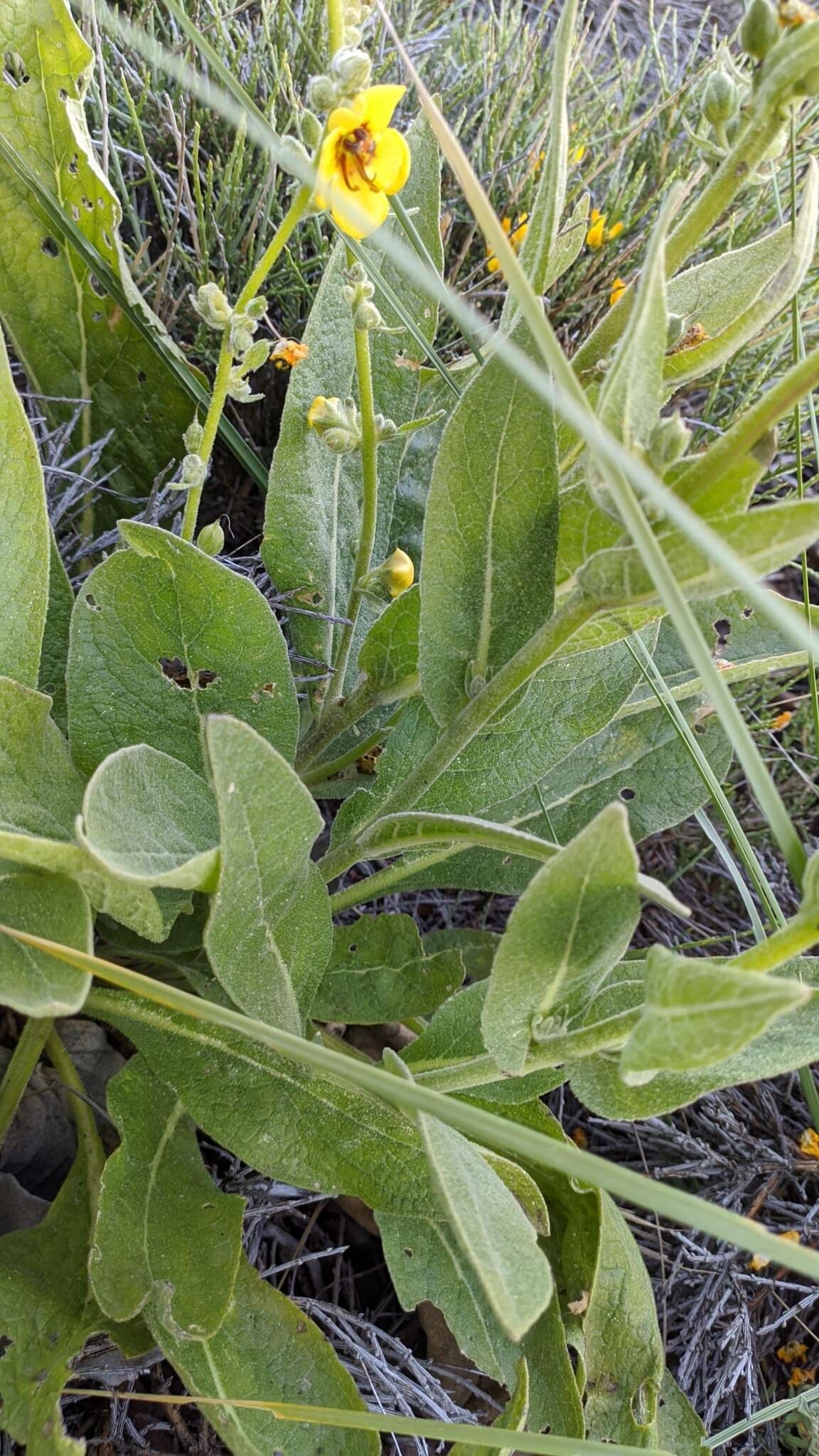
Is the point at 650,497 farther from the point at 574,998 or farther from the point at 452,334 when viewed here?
the point at 452,334

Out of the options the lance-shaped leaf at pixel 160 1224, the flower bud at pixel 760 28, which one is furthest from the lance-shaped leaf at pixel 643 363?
the lance-shaped leaf at pixel 160 1224

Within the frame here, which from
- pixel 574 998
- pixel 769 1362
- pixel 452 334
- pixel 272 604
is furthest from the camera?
pixel 452 334

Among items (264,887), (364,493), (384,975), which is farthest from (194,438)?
(384,975)

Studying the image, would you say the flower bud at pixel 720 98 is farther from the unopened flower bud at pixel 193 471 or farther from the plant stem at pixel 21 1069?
the plant stem at pixel 21 1069

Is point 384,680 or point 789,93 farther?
point 384,680

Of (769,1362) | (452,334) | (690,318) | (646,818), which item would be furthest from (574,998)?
(452,334)

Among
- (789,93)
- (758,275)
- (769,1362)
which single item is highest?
(789,93)

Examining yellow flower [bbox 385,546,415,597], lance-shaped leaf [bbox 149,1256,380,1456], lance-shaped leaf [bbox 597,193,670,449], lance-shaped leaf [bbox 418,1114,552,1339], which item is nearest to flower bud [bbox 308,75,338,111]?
lance-shaped leaf [bbox 597,193,670,449]
